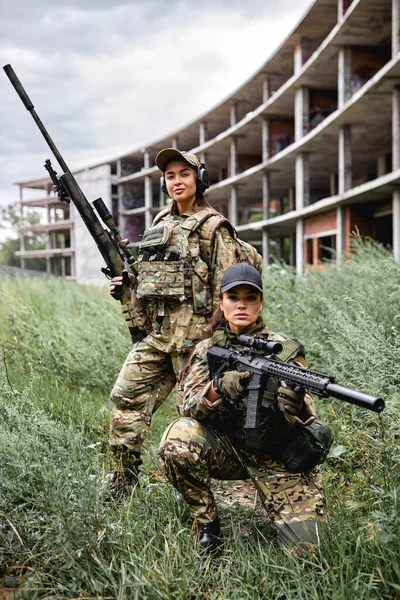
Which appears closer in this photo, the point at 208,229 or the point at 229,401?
the point at 229,401

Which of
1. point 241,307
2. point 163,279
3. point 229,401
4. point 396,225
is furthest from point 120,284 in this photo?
point 396,225

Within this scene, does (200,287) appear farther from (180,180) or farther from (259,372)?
(259,372)

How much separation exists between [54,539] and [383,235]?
15.7 metres

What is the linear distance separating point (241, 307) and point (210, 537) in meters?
1.15

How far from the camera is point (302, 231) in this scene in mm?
18438

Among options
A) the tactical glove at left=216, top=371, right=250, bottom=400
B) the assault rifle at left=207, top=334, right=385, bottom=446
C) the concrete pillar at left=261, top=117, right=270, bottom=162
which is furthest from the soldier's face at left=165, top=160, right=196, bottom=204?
the concrete pillar at left=261, top=117, right=270, bottom=162

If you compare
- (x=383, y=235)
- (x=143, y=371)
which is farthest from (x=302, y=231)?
(x=143, y=371)

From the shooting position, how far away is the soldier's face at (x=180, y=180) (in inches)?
135

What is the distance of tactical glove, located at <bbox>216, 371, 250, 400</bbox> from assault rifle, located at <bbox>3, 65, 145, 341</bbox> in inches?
54.3

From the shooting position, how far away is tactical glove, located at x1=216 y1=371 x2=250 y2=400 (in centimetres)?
247

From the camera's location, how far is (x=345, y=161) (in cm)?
1504

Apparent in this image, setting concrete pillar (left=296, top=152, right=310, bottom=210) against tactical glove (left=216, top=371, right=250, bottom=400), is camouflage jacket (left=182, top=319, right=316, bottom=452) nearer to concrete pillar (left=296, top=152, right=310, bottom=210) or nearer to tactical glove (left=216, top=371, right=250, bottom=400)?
tactical glove (left=216, top=371, right=250, bottom=400)

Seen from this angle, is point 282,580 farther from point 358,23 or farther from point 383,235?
point 383,235

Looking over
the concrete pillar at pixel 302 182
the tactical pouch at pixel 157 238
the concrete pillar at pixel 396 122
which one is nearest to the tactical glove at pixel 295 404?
the tactical pouch at pixel 157 238
